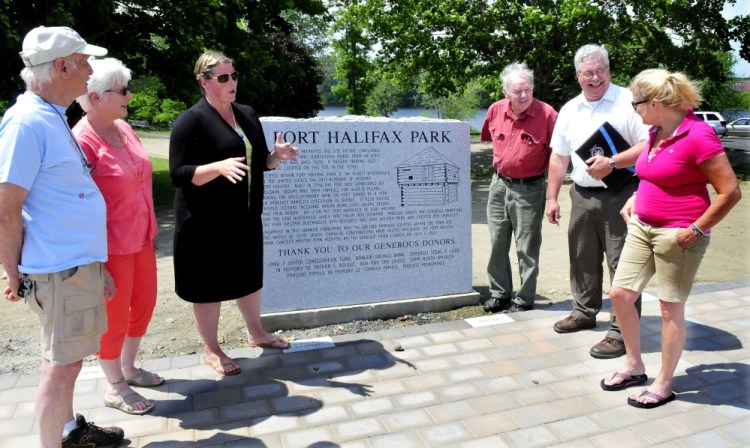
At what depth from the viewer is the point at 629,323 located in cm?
332

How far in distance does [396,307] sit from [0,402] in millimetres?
2725

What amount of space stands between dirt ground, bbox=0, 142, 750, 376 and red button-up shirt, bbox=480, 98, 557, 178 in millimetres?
1236

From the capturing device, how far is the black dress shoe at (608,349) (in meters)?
3.82

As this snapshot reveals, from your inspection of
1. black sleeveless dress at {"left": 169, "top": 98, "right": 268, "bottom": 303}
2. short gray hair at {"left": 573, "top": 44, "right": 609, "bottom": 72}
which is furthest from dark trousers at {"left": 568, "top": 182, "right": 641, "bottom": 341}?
black sleeveless dress at {"left": 169, "top": 98, "right": 268, "bottom": 303}

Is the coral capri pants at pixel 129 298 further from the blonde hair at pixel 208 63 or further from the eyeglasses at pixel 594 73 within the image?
the eyeglasses at pixel 594 73

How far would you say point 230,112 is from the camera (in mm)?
3541

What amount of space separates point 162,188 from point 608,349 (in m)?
13.0

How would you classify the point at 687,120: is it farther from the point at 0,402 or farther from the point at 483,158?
the point at 483,158

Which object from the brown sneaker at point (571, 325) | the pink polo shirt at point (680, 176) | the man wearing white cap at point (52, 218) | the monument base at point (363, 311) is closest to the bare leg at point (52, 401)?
the man wearing white cap at point (52, 218)

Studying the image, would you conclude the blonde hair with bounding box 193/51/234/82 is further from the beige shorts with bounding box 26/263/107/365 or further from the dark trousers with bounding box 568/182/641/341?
the dark trousers with bounding box 568/182/641/341

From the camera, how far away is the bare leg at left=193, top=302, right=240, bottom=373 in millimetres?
3615

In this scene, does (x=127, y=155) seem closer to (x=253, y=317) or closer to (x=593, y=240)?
(x=253, y=317)

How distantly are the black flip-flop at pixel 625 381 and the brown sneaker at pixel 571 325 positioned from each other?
835mm

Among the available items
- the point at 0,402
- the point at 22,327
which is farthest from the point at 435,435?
the point at 22,327
